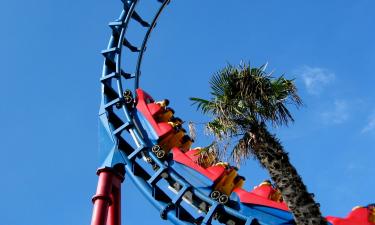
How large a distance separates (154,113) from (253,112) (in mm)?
3026

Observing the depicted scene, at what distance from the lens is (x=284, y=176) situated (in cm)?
609

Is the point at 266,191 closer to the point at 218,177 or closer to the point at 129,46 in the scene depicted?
the point at 218,177

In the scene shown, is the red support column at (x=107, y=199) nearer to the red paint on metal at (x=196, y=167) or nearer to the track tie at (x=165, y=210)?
the track tie at (x=165, y=210)

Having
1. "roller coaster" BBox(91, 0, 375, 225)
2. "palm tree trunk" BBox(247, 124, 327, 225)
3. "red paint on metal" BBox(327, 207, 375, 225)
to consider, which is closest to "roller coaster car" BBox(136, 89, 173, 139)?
"roller coaster" BBox(91, 0, 375, 225)

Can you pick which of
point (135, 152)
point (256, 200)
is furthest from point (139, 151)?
point (256, 200)

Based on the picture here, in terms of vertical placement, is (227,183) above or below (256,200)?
above

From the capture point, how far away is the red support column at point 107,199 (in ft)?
27.8

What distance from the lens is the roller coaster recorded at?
7992 mm

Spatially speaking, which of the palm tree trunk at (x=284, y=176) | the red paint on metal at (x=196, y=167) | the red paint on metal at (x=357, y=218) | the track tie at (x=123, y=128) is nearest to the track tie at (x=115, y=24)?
the track tie at (x=123, y=128)

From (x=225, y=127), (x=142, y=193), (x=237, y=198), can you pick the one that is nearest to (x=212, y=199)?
(x=237, y=198)

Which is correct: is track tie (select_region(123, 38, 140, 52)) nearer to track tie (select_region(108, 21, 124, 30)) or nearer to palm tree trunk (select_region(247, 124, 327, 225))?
track tie (select_region(108, 21, 124, 30))

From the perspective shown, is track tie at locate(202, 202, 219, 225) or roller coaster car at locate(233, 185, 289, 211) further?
track tie at locate(202, 202, 219, 225)

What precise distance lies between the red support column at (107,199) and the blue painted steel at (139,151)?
20cm

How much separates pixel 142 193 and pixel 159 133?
0.99 meters
